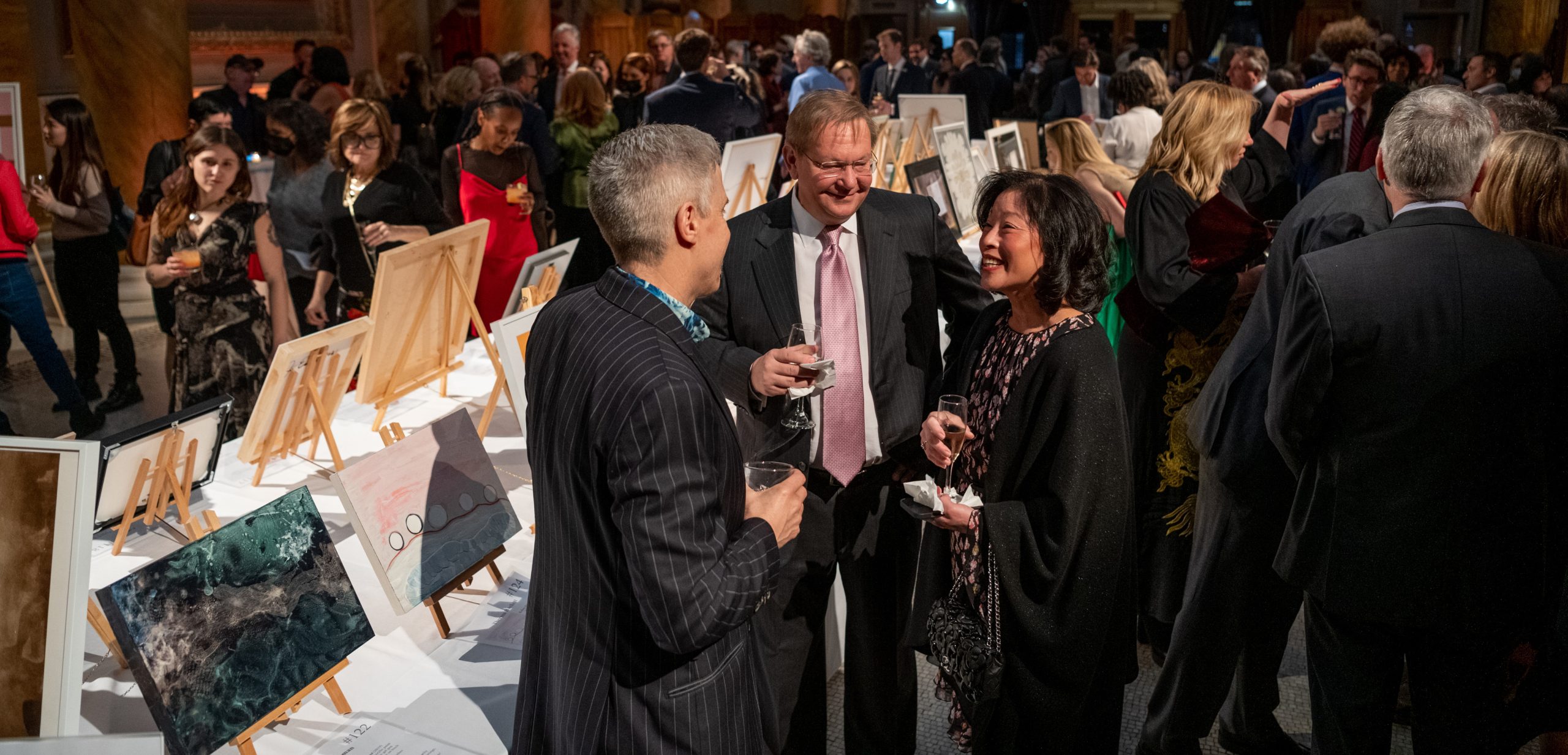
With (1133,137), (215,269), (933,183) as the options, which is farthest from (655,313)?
(1133,137)

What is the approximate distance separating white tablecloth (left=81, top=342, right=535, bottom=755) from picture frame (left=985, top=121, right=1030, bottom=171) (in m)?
4.42

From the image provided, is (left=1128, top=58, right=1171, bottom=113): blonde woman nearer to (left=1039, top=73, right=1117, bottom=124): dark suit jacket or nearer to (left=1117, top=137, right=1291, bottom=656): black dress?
(left=1039, top=73, right=1117, bottom=124): dark suit jacket

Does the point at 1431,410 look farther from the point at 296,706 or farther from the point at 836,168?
the point at 296,706

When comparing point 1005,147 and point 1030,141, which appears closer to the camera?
point 1005,147

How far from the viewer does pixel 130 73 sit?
28.3 ft

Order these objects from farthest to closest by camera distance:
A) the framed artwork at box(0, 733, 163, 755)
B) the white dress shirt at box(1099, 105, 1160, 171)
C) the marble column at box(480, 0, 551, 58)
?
1. the marble column at box(480, 0, 551, 58)
2. the white dress shirt at box(1099, 105, 1160, 171)
3. the framed artwork at box(0, 733, 163, 755)

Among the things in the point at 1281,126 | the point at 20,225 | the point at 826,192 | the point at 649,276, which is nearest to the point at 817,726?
the point at 826,192

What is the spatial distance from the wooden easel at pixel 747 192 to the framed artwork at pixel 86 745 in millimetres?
3979

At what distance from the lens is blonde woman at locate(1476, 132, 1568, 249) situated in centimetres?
220

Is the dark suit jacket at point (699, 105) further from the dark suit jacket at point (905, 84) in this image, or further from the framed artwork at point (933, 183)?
the dark suit jacket at point (905, 84)

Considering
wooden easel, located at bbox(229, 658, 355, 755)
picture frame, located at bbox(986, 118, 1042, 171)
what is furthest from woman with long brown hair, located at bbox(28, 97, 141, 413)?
picture frame, located at bbox(986, 118, 1042, 171)

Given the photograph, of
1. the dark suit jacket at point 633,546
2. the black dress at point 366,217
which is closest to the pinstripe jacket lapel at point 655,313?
the dark suit jacket at point 633,546

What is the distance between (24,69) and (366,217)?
6.44 m

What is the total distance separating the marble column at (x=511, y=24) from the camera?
13906 millimetres
